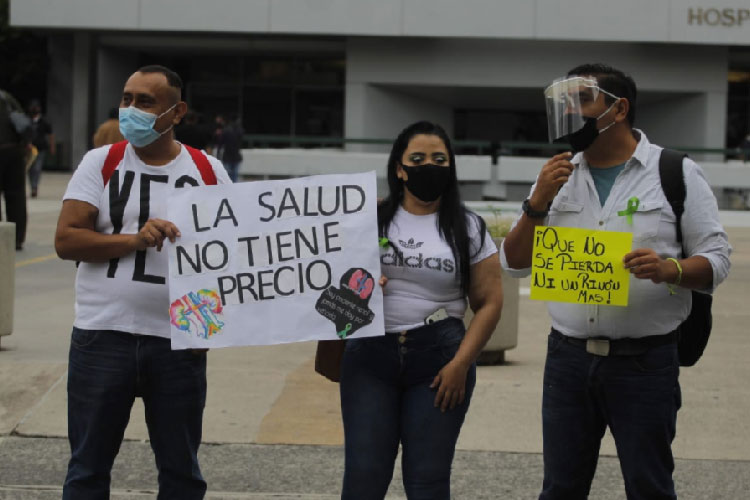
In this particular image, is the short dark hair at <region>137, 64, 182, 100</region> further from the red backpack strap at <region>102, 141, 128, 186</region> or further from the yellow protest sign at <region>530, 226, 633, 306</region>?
the yellow protest sign at <region>530, 226, 633, 306</region>

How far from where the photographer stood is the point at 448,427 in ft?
13.7

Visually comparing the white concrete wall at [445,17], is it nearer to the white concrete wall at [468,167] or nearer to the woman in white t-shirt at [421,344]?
the white concrete wall at [468,167]

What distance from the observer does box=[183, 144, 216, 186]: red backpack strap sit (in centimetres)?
436

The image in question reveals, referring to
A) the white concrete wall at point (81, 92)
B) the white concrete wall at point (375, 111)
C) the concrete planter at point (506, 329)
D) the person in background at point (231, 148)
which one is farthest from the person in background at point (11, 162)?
the white concrete wall at point (81, 92)

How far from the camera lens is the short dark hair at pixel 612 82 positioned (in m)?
4.07

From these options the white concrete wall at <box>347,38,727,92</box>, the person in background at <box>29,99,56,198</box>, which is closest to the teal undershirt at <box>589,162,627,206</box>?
the person in background at <box>29,99,56,198</box>

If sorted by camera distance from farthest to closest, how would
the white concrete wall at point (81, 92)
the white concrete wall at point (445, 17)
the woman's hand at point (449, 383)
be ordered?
1. the white concrete wall at point (81, 92)
2. the white concrete wall at point (445, 17)
3. the woman's hand at point (449, 383)

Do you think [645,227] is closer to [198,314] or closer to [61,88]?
[198,314]

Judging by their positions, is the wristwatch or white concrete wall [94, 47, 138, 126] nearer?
the wristwatch

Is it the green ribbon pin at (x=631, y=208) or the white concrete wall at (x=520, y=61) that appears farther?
the white concrete wall at (x=520, y=61)

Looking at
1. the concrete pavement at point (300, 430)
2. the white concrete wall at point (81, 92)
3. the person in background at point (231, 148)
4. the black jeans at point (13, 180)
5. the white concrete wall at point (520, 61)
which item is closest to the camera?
the concrete pavement at point (300, 430)

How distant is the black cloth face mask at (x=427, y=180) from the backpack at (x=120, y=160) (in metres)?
0.72

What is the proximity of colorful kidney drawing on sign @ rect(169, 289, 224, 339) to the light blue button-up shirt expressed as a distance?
124 centimetres

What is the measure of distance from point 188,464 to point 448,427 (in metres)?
0.97
